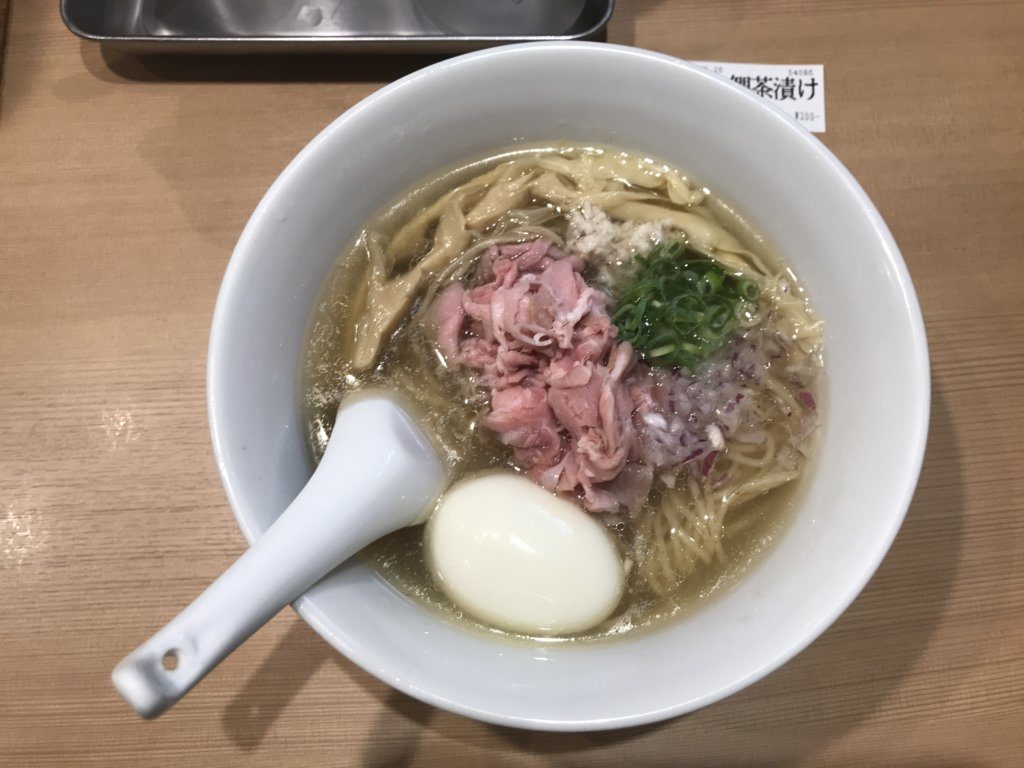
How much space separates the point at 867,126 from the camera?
1.66 metres

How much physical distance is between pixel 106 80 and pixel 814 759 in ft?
7.13

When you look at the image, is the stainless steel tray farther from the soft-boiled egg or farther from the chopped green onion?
the soft-boiled egg

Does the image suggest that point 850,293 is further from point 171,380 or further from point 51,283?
point 51,283

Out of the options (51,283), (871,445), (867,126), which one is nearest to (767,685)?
(871,445)

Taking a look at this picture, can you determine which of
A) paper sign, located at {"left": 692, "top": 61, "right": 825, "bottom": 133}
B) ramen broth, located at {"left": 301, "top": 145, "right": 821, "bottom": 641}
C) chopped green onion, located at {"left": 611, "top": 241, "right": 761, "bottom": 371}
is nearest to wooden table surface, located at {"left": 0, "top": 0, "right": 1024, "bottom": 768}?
paper sign, located at {"left": 692, "top": 61, "right": 825, "bottom": 133}

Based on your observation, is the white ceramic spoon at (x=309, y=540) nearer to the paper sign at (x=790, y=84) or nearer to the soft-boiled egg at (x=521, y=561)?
the soft-boiled egg at (x=521, y=561)

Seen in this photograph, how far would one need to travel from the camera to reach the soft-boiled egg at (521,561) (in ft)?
3.76

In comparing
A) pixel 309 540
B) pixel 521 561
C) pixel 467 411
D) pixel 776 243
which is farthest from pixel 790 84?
pixel 309 540

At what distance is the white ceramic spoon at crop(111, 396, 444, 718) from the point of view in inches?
29.5

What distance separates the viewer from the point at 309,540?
36.8 inches

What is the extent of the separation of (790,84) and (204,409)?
5.17 feet

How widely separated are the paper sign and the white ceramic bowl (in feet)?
1.74

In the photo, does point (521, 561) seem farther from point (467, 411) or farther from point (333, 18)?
point (333, 18)

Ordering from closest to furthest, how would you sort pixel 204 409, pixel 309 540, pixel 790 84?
pixel 309 540
pixel 204 409
pixel 790 84
